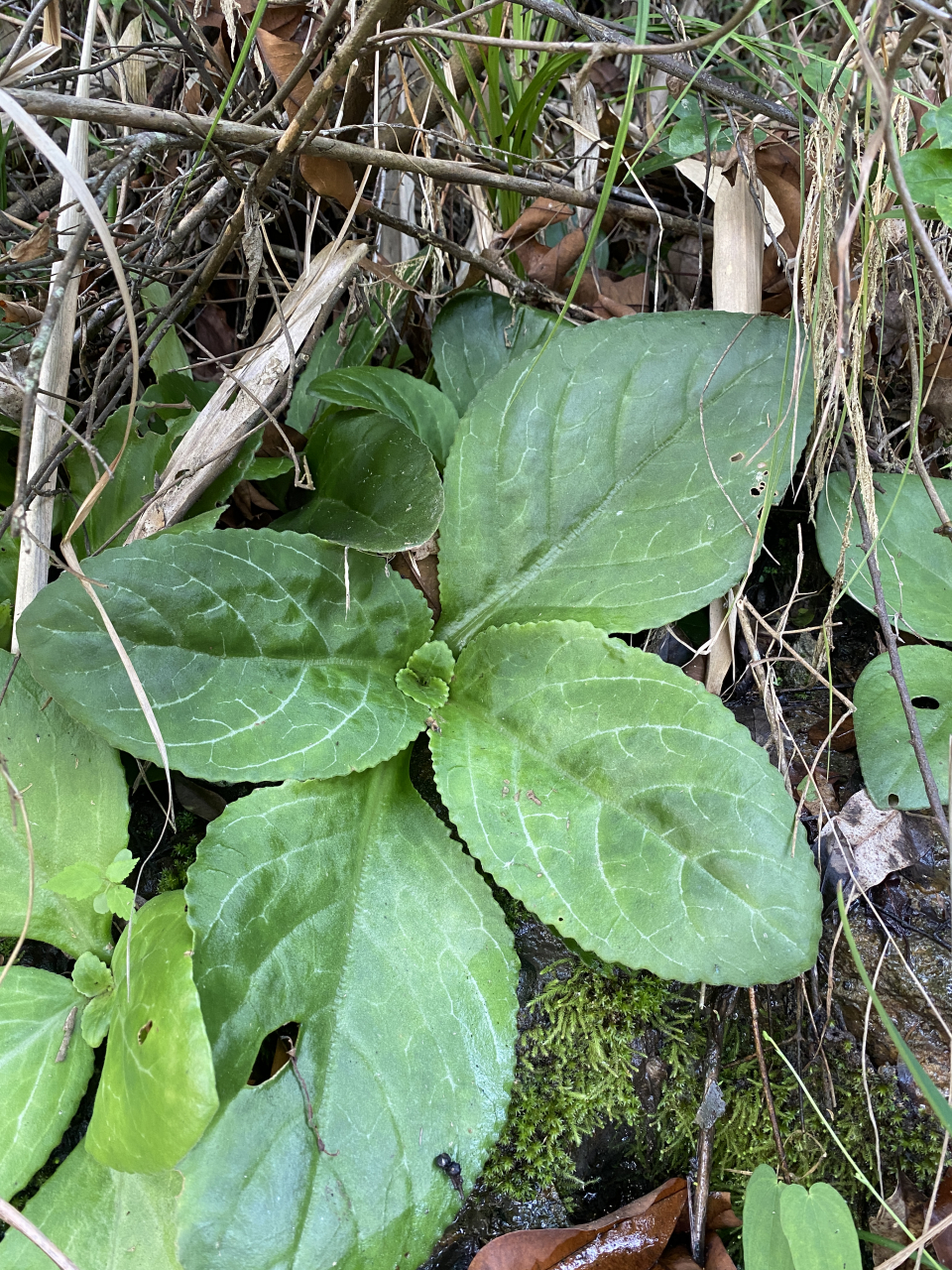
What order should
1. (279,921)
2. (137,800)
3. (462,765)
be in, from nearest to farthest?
1. (279,921)
2. (462,765)
3. (137,800)

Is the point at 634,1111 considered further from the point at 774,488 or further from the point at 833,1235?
Answer: the point at 774,488

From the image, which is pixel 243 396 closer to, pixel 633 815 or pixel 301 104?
pixel 301 104

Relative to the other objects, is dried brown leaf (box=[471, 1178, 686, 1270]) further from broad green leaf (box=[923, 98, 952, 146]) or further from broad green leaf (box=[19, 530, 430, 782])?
broad green leaf (box=[923, 98, 952, 146])

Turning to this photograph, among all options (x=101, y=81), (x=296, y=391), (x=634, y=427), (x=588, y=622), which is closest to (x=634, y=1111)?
(x=588, y=622)

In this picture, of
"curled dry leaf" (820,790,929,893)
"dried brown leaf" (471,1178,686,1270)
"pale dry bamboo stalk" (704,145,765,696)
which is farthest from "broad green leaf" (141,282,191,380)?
"dried brown leaf" (471,1178,686,1270)

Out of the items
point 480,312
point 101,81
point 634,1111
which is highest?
point 101,81

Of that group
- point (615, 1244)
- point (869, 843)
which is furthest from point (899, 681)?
point (615, 1244)

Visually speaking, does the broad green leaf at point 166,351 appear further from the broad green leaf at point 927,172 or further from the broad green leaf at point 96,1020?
the broad green leaf at point 927,172
